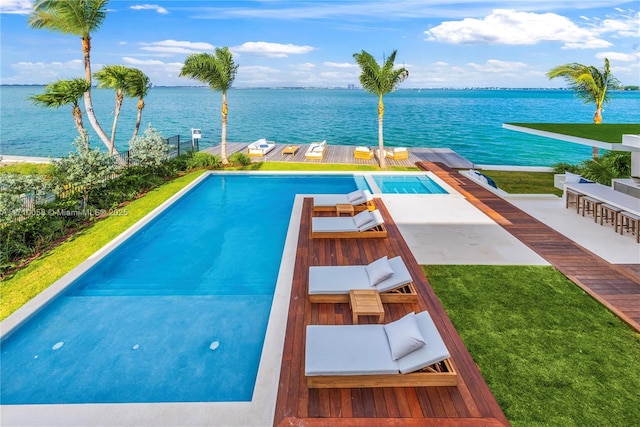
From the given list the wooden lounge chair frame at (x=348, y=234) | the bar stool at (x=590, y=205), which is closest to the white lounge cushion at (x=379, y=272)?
the wooden lounge chair frame at (x=348, y=234)

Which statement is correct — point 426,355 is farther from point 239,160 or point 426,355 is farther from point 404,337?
point 239,160

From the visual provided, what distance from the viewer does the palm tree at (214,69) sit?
690 inches

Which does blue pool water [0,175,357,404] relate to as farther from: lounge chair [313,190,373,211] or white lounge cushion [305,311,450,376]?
lounge chair [313,190,373,211]

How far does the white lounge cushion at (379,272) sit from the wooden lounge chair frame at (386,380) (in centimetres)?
202

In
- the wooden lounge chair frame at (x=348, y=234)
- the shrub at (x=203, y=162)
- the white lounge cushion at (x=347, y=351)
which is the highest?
the shrub at (x=203, y=162)

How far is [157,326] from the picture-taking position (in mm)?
6145

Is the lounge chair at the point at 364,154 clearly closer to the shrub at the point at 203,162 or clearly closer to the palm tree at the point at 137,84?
the shrub at the point at 203,162

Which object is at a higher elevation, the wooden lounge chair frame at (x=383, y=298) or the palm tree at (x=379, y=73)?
the palm tree at (x=379, y=73)

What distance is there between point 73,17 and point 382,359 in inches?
681

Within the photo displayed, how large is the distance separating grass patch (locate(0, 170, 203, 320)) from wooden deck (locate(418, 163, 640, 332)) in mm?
10010

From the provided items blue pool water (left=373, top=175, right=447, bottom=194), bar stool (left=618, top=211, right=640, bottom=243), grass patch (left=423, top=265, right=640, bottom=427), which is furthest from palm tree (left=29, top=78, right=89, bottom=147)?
bar stool (left=618, top=211, right=640, bottom=243)

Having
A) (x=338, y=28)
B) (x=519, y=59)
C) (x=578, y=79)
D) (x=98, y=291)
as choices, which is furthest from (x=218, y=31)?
(x=98, y=291)

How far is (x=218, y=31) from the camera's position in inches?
2840

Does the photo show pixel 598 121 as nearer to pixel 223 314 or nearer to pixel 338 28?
pixel 223 314
